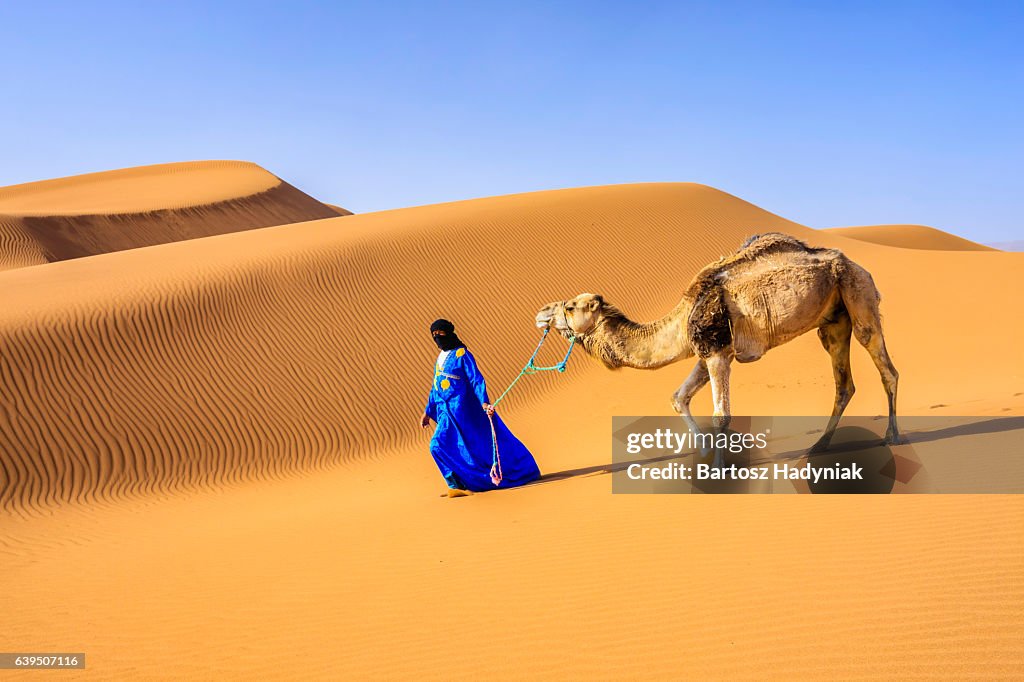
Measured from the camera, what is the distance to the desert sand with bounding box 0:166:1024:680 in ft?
11.5

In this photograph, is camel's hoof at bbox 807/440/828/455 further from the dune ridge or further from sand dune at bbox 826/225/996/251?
sand dune at bbox 826/225/996/251

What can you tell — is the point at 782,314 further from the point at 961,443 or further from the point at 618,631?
the point at 618,631

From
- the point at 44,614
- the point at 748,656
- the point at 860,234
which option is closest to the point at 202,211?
the point at 44,614

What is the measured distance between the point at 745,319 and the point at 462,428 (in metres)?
2.77

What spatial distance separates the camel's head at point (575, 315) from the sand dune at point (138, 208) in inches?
1183

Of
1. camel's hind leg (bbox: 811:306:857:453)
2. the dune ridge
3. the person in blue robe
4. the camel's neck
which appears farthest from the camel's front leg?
the dune ridge

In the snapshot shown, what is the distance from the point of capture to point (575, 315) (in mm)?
6598

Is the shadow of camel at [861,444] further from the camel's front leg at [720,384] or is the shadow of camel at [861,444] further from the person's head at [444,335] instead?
the person's head at [444,335]

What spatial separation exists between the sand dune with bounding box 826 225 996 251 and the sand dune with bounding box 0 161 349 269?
46535 mm

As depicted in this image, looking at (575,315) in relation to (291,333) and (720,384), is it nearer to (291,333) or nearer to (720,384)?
(720,384)

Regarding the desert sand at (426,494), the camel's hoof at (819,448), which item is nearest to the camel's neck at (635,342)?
the desert sand at (426,494)

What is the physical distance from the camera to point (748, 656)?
3.15 metres

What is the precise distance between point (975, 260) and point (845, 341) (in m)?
16.9

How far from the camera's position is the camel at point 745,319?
6.23 m
